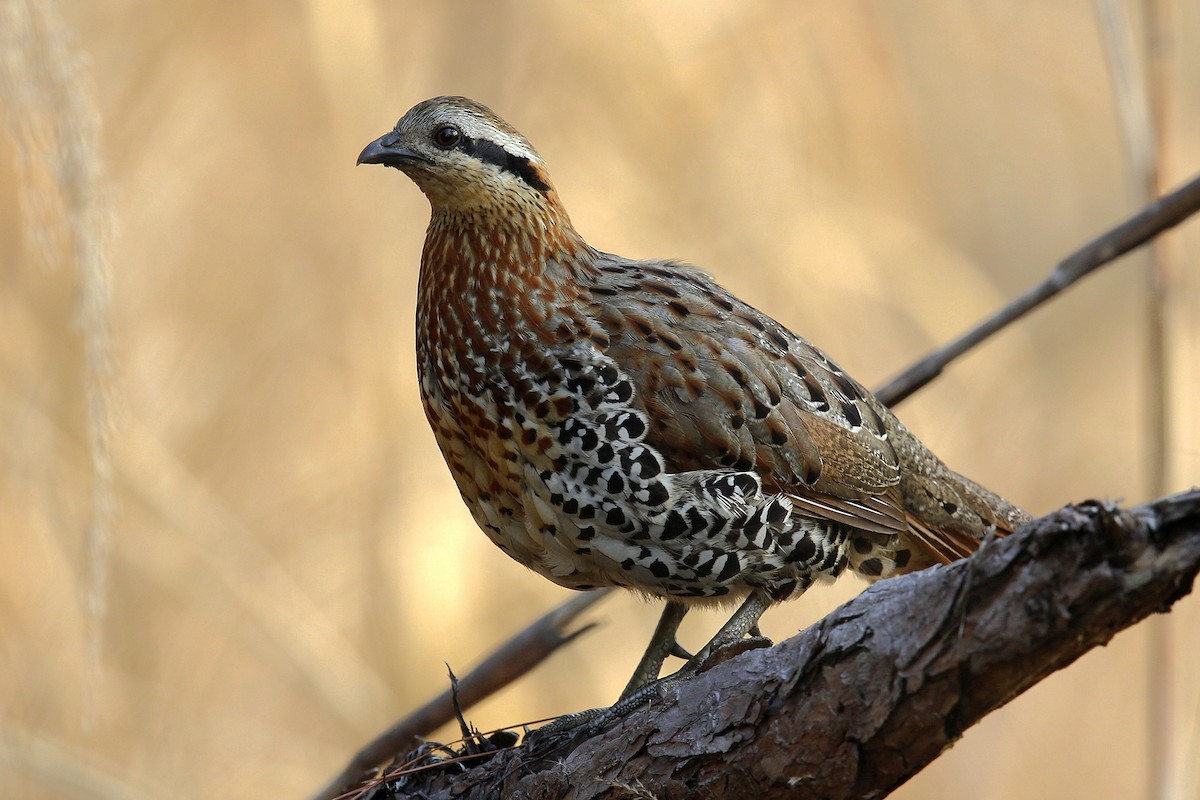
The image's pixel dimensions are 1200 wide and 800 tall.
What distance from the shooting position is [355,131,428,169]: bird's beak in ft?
12.7

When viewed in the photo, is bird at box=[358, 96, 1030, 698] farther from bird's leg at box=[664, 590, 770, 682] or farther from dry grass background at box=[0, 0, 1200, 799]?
dry grass background at box=[0, 0, 1200, 799]

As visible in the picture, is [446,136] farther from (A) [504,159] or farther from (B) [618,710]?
(B) [618,710]

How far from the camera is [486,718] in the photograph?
7.14 meters

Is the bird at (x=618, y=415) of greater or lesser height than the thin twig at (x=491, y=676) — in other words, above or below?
above

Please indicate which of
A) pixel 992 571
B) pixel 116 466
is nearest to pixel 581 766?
pixel 992 571

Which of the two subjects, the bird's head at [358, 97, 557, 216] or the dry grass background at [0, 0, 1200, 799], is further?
the dry grass background at [0, 0, 1200, 799]

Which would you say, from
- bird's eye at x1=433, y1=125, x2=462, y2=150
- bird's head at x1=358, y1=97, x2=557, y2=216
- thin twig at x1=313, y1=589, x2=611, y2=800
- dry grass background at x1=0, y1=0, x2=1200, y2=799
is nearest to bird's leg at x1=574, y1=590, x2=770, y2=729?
thin twig at x1=313, y1=589, x2=611, y2=800

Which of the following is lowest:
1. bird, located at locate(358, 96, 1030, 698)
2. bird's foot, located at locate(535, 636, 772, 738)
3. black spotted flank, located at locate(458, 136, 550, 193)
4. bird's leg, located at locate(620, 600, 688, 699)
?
bird's foot, located at locate(535, 636, 772, 738)

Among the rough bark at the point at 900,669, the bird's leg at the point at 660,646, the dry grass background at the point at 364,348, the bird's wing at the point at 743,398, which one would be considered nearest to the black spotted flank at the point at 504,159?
the bird's wing at the point at 743,398

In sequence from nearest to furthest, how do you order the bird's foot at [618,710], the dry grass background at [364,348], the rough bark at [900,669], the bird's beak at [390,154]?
the rough bark at [900,669] < the bird's foot at [618,710] < the bird's beak at [390,154] < the dry grass background at [364,348]

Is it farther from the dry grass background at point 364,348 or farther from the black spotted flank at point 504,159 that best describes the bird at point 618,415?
the dry grass background at point 364,348

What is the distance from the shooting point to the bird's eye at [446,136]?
12.8 ft

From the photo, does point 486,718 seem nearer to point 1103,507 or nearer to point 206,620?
point 206,620

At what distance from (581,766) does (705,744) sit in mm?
494
